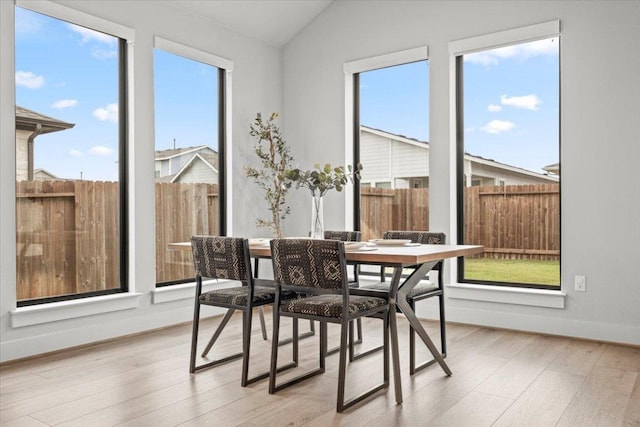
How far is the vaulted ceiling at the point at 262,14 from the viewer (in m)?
4.60

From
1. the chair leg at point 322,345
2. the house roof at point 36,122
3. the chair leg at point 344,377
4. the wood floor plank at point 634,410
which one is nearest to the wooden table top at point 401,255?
the chair leg at point 344,377

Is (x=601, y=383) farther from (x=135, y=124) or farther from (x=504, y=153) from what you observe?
(x=135, y=124)

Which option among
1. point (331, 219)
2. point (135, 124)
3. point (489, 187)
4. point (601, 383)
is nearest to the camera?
point (601, 383)

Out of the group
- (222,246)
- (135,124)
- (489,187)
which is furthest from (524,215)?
(135,124)

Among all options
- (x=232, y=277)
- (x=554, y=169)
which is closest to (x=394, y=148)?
(x=554, y=169)

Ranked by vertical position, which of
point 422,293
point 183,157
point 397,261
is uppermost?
point 183,157

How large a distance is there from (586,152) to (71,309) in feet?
12.6

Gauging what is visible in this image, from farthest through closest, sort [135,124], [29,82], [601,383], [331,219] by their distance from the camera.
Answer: [331,219] < [135,124] < [29,82] < [601,383]

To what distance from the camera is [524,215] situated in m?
4.30

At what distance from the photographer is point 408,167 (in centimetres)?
486

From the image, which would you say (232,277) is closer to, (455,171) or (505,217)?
(455,171)

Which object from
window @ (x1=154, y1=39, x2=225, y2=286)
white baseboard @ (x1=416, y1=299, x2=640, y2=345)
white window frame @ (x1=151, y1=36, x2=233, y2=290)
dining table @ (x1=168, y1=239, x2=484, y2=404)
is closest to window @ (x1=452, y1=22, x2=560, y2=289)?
white baseboard @ (x1=416, y1=299, x2=640, y2=345)

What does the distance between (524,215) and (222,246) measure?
2.59m

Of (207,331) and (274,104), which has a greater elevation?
(274,104)
